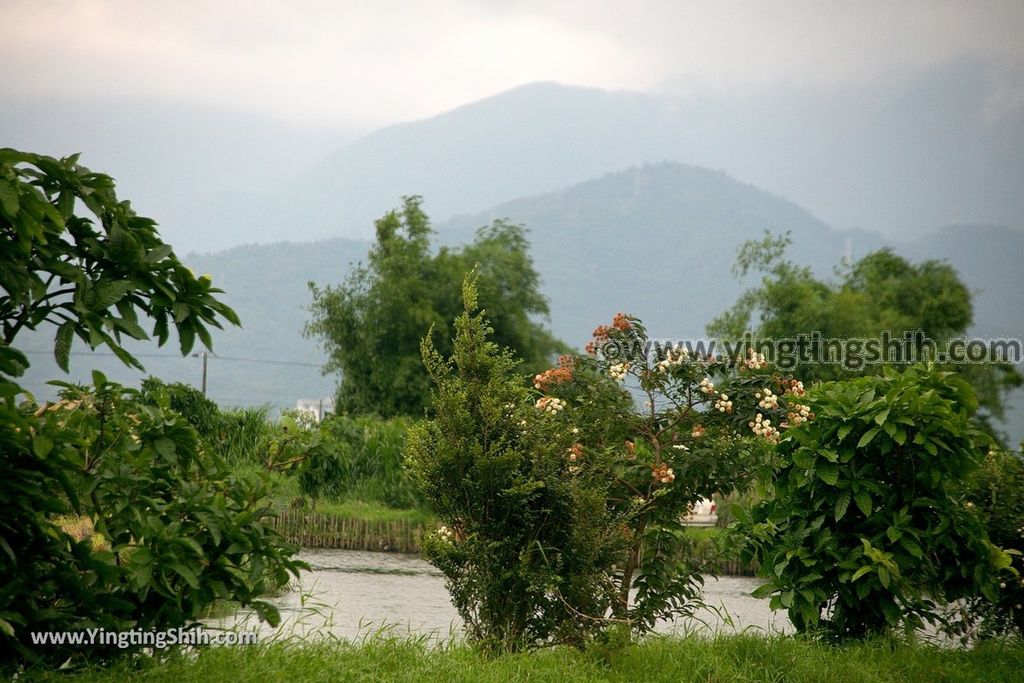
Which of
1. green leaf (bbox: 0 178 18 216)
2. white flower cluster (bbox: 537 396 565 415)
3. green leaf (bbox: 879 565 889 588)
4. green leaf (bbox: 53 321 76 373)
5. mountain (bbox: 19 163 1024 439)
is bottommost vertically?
green leaf (bbox: 879 565 889 588)

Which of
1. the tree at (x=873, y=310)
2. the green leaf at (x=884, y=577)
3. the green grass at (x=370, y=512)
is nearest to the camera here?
the green leaf at (x=884, y=577)

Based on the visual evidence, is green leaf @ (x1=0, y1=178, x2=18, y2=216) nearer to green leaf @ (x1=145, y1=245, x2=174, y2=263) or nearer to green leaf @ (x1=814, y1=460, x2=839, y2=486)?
green leaf @ (x1=145, y1=245, x2=174, y2=263)

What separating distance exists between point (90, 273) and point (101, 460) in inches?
24.0

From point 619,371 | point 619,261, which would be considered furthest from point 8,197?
point 619,261

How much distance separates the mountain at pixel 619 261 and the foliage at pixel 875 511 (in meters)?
77.1

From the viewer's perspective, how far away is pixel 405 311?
87.7 feet

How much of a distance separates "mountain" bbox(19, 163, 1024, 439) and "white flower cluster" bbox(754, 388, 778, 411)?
76.9 metres

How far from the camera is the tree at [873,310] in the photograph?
27938 mm

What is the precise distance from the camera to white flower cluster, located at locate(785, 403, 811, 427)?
5.75 meters

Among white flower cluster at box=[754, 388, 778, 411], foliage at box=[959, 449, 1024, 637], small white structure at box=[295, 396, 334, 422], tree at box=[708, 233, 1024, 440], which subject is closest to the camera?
white flower cluster at box=[754, 388, 778, 411]

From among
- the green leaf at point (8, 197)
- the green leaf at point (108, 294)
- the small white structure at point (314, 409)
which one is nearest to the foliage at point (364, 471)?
the small white structure at point (314, 409)

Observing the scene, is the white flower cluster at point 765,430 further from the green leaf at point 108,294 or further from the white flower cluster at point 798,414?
the green leaf at point 108,294

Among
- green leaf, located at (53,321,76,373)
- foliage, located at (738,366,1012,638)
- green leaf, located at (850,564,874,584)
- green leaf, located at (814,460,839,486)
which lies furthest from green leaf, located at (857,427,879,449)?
green leaf, located at (53,321,76,373)

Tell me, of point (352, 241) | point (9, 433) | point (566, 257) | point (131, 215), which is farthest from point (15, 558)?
point (566, 257)
